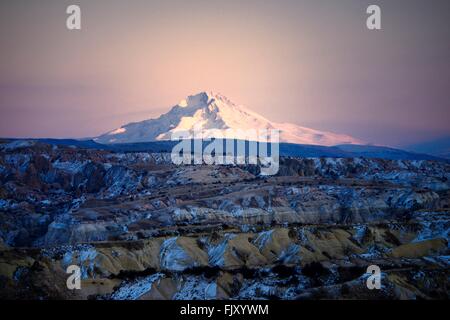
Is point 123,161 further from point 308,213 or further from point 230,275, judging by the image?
point 230,275

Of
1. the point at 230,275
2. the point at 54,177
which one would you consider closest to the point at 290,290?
the point at 230,275

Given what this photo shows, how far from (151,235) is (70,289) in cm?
2050

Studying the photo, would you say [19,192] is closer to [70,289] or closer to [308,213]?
[308,213]

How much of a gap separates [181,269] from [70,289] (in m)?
13.4

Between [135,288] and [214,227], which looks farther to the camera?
[214,227]

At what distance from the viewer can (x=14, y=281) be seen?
59.6m

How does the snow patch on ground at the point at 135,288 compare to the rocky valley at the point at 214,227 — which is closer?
the snow patch on ground at the point at 135,288

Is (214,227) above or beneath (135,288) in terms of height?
beneath

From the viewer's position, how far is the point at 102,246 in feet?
230

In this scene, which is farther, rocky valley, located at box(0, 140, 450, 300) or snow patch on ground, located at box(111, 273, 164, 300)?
rocky valley, located at box(0, 140, 450, 300)
